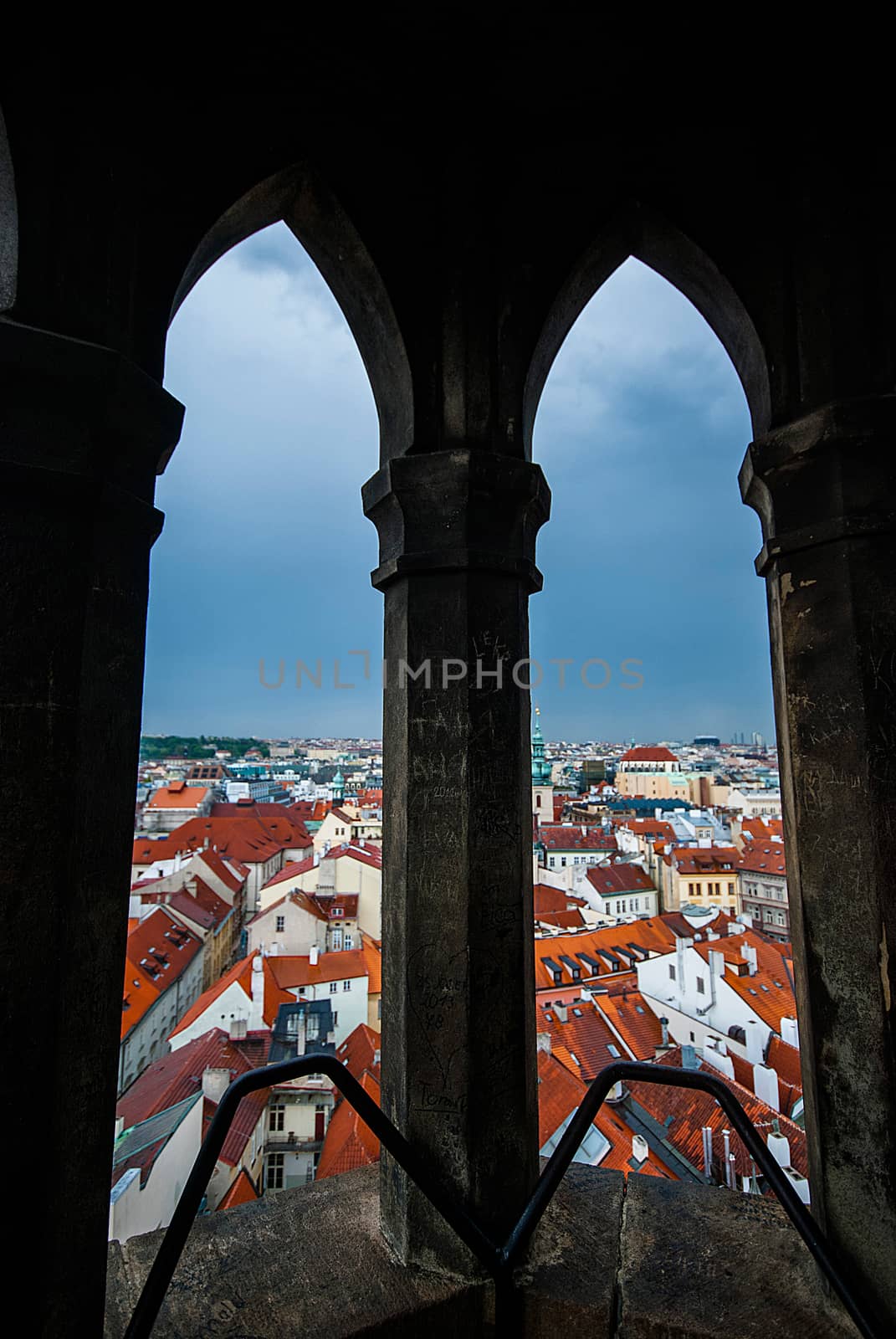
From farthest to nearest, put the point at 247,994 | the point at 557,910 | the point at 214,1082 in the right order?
the point at 557,910 → the point at 247,994 → the point at 214,1082

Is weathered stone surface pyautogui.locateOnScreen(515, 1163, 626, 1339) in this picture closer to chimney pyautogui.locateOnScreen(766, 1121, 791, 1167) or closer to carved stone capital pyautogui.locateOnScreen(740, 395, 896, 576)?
carved stone capital pyautogui.locateOnScreen(740, 395, 896, 576)

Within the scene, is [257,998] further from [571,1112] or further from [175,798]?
[175,798]

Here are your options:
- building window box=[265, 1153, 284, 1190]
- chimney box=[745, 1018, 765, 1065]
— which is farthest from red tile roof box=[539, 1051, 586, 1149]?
chimney box=[745, 1018, 765, 1065]

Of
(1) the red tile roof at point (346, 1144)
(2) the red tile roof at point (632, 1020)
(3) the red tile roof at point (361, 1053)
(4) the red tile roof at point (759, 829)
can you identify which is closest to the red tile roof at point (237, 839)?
(4) the red tile roof at point (759, 829)

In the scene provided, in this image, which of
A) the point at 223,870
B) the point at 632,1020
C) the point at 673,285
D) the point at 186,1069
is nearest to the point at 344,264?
the point at 673,285

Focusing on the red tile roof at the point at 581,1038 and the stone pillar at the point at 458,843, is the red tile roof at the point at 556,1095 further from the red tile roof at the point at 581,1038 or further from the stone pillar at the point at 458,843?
the stone pillar at the point at 458,843

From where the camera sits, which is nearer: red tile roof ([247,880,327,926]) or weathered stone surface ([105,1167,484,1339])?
weathered stone surface ([105,1167,484,1339])

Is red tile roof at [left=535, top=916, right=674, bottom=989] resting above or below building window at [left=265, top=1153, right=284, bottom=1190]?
above

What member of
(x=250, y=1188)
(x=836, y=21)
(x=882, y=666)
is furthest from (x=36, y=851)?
(x=250, y=1188)
